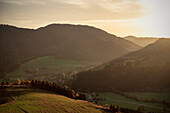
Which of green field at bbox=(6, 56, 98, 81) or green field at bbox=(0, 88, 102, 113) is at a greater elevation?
green field at bbox=(0, 88, 102, 113)

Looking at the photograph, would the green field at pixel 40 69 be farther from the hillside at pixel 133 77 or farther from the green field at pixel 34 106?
the green field at pixel 34 106

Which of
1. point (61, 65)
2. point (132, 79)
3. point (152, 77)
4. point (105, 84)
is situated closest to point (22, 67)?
point (61, 65)

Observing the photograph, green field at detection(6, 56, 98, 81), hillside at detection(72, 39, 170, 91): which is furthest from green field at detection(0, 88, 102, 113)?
green field at detection(6, 56, 98, 81)

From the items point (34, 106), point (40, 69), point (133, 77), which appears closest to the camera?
point (34, 106)

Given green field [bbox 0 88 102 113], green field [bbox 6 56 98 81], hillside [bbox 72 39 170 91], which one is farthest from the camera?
green field [bbox 6 56 98 81]

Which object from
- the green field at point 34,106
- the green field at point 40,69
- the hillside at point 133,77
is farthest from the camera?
the green field at point 40,69

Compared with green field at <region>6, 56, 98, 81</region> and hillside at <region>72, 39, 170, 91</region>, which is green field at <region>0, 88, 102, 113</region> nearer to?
hillside at <region>72, 39, 170, 91</region>

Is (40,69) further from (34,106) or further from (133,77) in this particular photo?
(34,106)

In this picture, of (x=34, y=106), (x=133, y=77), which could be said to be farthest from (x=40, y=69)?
(x=34, y=106)

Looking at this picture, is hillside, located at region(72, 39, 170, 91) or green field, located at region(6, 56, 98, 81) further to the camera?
green field, located at region(6, 56, 98, 81)

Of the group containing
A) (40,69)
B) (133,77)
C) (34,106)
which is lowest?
(40,69)

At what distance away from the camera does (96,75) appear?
11381 cm

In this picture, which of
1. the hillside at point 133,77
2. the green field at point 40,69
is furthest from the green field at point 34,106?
the green field at point 40,69

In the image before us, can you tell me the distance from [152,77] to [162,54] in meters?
32.2
